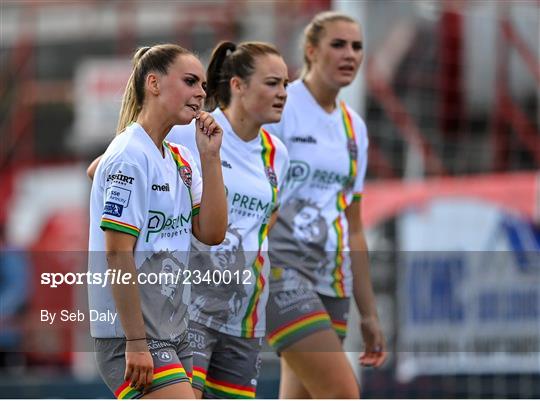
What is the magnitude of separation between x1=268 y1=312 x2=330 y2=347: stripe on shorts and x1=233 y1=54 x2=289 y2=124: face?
1054 millimetres

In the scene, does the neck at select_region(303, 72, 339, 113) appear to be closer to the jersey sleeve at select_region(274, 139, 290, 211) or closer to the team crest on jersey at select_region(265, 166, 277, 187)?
the jersey sleeve at select_region(274, 139, 290, 211)

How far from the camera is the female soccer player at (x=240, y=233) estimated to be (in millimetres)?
5660

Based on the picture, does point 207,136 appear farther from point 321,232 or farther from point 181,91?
point 321,232

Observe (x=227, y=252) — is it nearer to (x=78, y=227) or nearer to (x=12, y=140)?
(x=78, y=227)

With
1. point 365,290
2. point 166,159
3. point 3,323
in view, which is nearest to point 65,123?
point 3,323

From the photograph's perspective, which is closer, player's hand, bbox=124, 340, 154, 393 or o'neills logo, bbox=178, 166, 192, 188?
player's hand, bbox=124, 340, 154, 393

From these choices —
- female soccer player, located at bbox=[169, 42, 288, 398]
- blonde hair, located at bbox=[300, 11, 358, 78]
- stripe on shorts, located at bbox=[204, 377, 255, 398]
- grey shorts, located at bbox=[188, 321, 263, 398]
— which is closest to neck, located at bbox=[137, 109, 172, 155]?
female soccer player, located at bbox=[169, 42, 288, 398]

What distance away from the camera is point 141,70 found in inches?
194

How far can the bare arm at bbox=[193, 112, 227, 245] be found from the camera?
4.91m

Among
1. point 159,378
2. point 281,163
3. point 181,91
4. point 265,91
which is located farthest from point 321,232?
point 159,378

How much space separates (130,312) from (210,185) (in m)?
0.61

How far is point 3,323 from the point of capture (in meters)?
13.0

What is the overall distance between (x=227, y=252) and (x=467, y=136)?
9443 millimetres

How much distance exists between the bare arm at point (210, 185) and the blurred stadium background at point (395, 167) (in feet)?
16.3
